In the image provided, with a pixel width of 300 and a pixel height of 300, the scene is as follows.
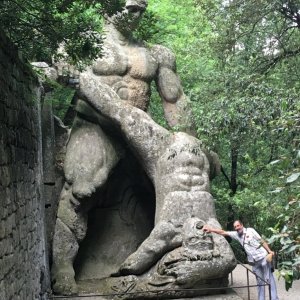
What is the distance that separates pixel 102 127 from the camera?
8.34 metres

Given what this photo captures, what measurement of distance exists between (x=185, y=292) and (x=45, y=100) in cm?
334

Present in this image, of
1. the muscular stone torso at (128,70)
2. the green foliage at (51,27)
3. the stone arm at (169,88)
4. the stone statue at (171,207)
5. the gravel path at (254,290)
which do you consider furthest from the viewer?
the stone arm at (169,88)

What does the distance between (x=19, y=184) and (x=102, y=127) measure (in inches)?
141

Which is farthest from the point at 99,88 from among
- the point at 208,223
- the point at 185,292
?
the point at 185,292

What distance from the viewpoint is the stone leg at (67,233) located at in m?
7.62

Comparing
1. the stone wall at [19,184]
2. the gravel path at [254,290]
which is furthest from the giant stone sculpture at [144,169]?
the gravel path at [254,290]

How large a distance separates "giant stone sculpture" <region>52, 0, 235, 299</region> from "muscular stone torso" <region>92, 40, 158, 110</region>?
0.01 metres

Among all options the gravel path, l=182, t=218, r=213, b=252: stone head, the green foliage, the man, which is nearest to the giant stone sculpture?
l=182, t=218, r=213, b=252: stone head

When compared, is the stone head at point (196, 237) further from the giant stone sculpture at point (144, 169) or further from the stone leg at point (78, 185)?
the stone leg at point (78, 185)

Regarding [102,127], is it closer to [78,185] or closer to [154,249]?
[78,185]

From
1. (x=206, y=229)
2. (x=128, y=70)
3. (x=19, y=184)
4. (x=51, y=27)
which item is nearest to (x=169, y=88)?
(x=128, y=70)

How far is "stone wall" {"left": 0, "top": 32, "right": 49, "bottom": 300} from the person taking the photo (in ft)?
13.3

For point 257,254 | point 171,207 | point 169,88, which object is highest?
point 169,88

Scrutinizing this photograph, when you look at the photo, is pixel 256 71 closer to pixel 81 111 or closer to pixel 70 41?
pixel 81 111
